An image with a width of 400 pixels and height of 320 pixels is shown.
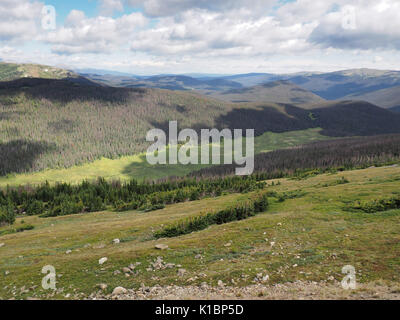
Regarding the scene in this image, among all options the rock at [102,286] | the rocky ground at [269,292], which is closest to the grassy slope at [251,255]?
the rock at [102,286]

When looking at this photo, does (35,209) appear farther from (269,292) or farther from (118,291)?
(269,292)

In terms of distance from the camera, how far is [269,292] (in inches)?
537

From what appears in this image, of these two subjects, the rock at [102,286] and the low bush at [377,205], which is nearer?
the rock at [102,286]

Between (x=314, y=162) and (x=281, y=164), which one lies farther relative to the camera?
(x=281, y=164)

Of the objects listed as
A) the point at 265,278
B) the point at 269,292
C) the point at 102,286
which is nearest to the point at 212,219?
the point at 265,278

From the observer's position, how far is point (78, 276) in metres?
17.9

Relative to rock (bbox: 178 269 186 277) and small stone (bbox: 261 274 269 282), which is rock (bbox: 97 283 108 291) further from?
small stone (bbox: 261 274 269 282)

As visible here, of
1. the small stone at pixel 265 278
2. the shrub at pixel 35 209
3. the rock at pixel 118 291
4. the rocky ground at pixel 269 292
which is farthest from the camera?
the shrub at pixel 35 209

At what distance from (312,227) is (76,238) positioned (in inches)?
1071

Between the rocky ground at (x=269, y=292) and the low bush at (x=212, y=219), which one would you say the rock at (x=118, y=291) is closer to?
the rocky ground at (x=269, y=292)

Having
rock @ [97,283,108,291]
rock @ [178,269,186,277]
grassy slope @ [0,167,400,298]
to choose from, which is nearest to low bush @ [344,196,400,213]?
grassy slope @ [0,167,400,298]

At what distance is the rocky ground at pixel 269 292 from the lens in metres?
12.4
